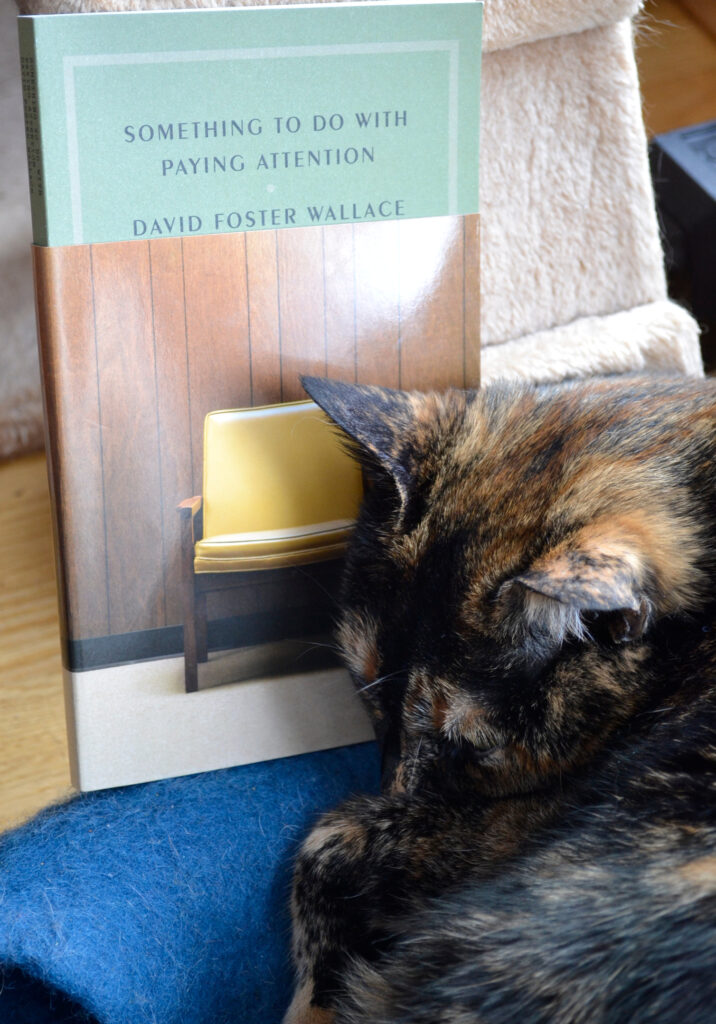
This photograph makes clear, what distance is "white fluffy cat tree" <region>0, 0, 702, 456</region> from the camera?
1.12 metres

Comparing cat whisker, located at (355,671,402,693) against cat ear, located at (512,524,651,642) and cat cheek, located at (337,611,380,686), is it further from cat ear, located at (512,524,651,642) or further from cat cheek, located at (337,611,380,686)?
cat ear, located at (512,524,651,642)

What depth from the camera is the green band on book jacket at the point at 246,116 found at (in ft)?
2.43

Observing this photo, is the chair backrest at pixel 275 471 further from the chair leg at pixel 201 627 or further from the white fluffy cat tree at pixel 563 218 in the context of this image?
the white fluffy cat tree at pixel 563 218

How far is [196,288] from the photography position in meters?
0.82

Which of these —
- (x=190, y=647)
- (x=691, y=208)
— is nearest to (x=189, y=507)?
(x=190, y=647)

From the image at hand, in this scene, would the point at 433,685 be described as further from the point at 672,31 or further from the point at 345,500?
the point at 672,31

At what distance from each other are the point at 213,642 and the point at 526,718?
334 millimetres

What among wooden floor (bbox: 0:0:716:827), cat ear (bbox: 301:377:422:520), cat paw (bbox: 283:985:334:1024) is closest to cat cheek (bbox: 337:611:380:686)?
cat ear (bbox: 301:377:422:520)

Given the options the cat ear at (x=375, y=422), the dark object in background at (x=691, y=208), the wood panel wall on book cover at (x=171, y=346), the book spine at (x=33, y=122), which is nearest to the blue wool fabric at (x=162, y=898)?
the wood panel wall on book cover at (x=171, y=346)

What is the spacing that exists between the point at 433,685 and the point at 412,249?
398mm

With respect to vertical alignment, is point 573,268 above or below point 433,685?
above

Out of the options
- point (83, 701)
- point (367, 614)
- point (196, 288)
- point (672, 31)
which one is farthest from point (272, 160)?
point (672, 31)

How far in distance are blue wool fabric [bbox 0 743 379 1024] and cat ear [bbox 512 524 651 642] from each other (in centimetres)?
39

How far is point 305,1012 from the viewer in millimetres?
765
